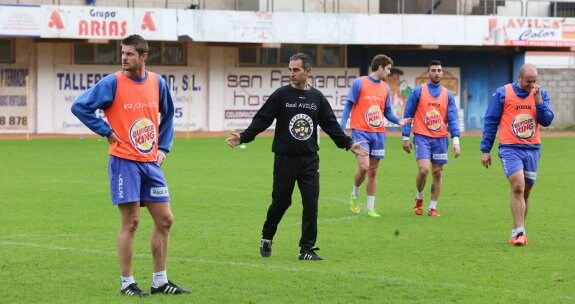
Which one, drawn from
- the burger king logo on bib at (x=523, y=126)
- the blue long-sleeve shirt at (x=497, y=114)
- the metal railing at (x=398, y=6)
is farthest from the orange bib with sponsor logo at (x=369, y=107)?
the metal railing at (x=398, y=6)

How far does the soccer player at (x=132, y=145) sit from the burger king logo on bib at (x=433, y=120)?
7989mm

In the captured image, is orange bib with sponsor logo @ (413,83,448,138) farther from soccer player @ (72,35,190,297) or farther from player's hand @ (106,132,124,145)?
player's hand @ (106,132,124,145)

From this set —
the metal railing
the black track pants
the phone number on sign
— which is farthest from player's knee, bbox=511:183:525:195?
the metal railing

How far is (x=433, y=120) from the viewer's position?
17.2m

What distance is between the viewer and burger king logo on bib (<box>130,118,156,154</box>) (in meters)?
9.66

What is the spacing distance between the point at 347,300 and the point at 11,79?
119 feet

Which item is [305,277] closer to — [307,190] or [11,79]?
[307,190]

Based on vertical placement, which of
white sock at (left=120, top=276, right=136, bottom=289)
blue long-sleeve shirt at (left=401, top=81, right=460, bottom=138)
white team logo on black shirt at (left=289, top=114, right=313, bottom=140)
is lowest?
white sock at (left=120, top=276, right=136, bottom=289)

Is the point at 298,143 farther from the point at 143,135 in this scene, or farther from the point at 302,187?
the point at 143,135

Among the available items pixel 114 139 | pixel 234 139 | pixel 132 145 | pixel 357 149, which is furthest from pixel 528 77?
pixel 114 139

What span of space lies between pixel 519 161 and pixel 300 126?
9.75ft

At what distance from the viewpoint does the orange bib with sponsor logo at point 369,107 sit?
17.2 m

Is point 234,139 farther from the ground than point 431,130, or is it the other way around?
point 431,130

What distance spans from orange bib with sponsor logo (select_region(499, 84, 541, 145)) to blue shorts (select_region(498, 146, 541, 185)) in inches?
3.8
